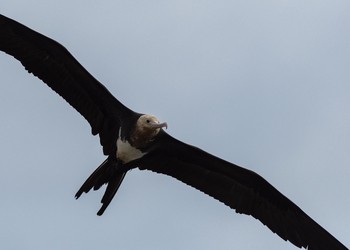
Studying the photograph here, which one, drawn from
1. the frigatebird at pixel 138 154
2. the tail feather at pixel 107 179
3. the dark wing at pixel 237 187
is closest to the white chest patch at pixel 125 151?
the frigatebird at pixel 138 154

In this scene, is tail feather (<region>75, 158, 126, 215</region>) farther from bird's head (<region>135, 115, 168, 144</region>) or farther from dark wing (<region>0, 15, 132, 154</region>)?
bird's head (<region>135, 115, 168, 144</region>)

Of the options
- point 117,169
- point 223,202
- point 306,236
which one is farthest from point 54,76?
point 306,236

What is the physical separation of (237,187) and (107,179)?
5.90 ft

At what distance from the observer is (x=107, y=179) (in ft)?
48.1

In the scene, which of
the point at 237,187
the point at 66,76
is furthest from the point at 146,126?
the point at 237,187

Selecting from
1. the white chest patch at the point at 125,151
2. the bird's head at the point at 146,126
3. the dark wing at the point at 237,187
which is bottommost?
the white chest patch at the point at 125,151

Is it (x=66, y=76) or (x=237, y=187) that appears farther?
(x=237, y=187)

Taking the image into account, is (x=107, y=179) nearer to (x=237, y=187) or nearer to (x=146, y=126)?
(x=146, y=126)

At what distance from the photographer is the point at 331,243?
589 inches

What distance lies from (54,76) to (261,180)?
2913mm

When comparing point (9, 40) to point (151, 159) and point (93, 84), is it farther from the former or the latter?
point (151, 159)

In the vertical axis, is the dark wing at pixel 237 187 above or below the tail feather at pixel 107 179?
above

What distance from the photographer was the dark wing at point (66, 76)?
14.6 m

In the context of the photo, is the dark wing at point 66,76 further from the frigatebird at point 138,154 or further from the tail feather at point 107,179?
the tail feather at point 107,179
